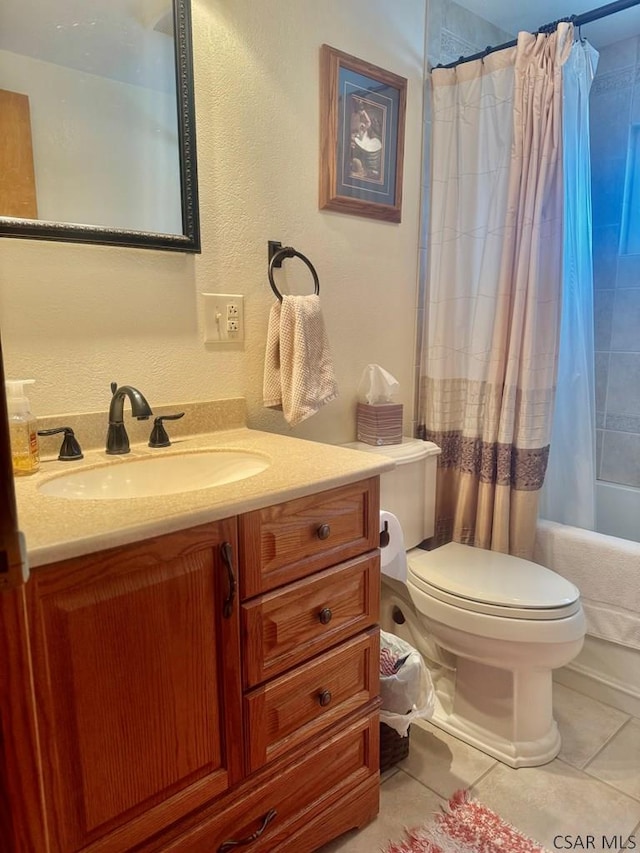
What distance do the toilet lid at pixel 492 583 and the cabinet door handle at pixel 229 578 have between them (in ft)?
2.59

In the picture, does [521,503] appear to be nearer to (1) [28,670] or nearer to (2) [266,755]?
(2) [266,755]

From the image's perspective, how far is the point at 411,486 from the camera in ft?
5.85

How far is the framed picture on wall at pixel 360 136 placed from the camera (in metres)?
1.64

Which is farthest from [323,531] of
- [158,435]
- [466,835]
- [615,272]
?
[615,272]

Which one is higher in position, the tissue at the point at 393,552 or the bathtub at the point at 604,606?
the tissue at the point at 393,552

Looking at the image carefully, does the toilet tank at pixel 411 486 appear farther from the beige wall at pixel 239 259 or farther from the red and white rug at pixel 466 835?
the red and white rug at pixel 466 835

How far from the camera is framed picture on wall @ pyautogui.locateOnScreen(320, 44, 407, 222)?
1.64 meters

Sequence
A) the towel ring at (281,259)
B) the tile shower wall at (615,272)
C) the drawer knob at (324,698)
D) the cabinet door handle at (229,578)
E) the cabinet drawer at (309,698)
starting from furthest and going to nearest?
the tile shower wall at (615,272) → the towel ring at (281,259) → the drawer knob at (324,698) → the cabinet drawer at (309,698) → the cabinet door handle at (229,578)

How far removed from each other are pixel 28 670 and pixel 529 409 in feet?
5.11

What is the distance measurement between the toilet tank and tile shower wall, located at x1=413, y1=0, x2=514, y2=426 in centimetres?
32

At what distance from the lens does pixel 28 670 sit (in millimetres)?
640

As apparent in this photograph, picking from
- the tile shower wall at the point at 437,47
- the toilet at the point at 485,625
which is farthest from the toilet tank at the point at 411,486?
the tile shower wall at the point at 437,47

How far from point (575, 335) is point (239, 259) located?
112 centimetres
